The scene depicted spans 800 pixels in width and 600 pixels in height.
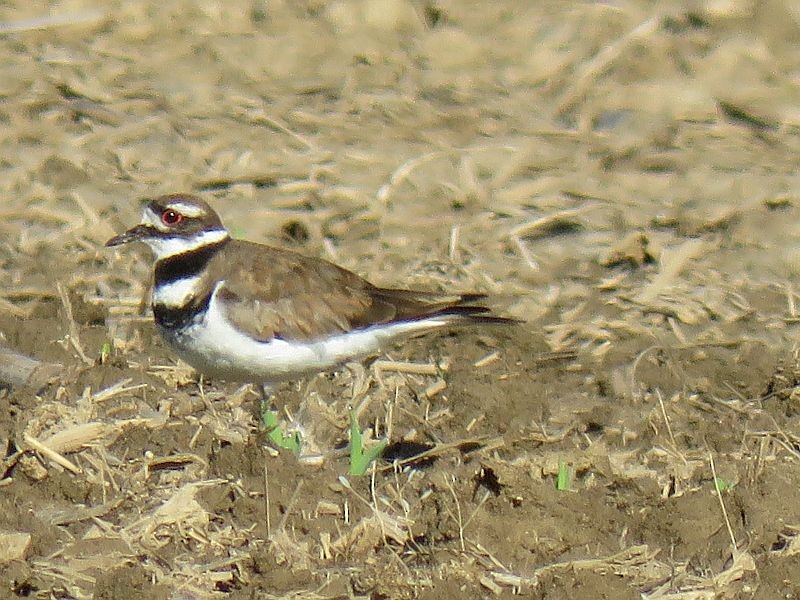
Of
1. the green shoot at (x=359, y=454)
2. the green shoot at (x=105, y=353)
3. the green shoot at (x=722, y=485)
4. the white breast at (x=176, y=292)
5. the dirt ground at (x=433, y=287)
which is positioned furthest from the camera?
the green shoot at (x=105, y=353)

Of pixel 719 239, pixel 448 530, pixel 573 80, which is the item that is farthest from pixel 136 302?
pixel 573 80

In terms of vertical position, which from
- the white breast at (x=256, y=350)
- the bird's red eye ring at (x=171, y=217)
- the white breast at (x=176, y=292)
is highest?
the bird's red eye ring at (x=171, y=217)

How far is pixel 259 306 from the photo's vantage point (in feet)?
20.6

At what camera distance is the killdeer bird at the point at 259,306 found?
613cm

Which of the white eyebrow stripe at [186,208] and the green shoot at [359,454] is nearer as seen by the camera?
the green shoot at [359,454]

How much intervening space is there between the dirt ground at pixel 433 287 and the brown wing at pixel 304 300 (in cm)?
39

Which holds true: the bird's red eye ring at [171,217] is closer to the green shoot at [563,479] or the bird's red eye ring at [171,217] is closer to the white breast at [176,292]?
the white breast at [176,292]

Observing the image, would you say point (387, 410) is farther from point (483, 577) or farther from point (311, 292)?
point (483, 577)

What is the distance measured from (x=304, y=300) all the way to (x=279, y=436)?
688mm

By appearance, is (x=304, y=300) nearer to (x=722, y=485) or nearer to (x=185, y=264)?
(x=185, y=264)

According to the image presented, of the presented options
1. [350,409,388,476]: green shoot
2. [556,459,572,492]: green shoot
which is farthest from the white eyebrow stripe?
[556,459,572,492]: green shoot

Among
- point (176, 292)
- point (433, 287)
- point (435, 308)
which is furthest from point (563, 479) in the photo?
point (433, 287)

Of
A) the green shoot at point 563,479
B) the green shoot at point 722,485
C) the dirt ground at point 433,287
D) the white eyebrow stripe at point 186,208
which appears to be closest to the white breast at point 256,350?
the dirt ground at point 433,287

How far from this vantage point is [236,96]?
9.66m
